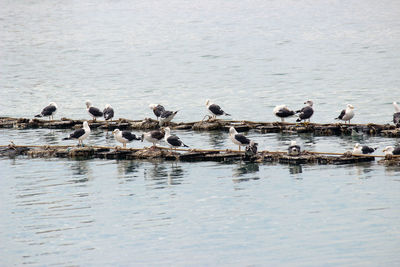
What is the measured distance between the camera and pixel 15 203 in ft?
83.6

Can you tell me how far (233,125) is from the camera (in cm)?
3650

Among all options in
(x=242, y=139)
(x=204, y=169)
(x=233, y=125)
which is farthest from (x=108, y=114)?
(x=204, y=169)

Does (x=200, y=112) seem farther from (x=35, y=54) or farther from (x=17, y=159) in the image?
(x=35, y=54)

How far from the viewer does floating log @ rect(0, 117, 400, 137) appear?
33688 mm

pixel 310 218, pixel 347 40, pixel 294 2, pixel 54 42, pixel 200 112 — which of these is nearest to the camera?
pixel 310 218

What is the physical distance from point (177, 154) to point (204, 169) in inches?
80.3

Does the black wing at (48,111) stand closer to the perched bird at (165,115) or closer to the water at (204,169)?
the water at (204,169)

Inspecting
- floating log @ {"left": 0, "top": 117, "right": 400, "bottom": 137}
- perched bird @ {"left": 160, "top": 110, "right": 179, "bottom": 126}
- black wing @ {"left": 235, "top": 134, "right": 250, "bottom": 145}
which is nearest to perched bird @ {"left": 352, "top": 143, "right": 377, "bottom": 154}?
black wing @ {"left": 235, "top": 134, "right": 250, "bottom": 145}

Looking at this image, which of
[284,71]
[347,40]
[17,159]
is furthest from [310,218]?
[347,40]

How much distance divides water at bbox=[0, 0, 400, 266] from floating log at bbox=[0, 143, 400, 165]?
49 centimetres

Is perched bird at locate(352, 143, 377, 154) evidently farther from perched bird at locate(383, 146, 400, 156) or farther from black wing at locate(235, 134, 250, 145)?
black wing at locate(235, 134, 250, 145)

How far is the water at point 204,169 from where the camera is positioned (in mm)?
20266

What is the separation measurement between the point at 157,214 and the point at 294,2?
11467 centimetres

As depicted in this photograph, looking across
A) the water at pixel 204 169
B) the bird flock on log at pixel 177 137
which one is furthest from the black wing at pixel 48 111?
the water at pixel 204 169
